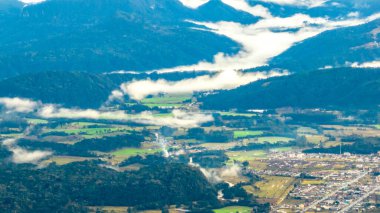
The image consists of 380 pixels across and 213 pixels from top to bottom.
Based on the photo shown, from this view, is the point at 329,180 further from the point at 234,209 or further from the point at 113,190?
the point at 113,190

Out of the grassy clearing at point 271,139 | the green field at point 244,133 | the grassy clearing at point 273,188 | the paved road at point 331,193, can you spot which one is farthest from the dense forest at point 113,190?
the green field at point 244,133

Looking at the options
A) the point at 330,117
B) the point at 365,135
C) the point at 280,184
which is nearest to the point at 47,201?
the point at 280,184

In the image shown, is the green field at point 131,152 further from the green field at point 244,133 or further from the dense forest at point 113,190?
the dense forest at point 113,190

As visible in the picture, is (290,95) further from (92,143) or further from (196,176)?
(196,176)

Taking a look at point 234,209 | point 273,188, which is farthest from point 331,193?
point 234,209

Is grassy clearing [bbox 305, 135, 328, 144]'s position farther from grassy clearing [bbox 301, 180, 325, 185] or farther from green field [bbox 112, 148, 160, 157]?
grassy clearing [bbox 301, 180, 325, 185]

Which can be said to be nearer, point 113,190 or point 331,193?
point 113,190

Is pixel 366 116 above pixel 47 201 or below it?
above

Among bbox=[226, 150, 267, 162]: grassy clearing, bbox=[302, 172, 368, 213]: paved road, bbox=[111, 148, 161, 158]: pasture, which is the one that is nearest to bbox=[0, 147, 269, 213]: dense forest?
bbox=[302, 172, 368, 213]: paved road
